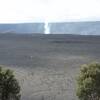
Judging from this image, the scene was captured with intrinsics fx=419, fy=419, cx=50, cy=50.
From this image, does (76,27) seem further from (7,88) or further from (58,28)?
(7,88)

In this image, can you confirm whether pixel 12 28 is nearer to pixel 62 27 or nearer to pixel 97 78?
pixel 62 27

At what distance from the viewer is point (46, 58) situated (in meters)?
31.7

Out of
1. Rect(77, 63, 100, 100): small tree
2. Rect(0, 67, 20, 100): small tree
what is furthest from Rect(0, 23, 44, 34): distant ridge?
Rect(0, 67, 20, 100): small tree

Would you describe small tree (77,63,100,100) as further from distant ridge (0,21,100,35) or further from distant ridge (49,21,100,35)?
distant ridge (0,21,100,35)

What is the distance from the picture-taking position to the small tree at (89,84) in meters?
10.7

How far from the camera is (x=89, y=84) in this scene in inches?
421

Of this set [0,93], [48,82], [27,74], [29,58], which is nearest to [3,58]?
[29,58]

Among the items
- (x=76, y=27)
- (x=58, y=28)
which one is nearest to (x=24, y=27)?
(x=58, y=28)

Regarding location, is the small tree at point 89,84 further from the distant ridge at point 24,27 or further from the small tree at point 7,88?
the distant ridge at point 24,27

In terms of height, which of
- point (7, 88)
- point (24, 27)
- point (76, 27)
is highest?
point (24, 27)

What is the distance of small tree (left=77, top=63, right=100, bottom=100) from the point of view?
1073cm

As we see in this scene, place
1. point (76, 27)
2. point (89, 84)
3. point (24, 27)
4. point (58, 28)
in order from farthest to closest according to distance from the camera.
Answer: point (58, 28), point (24, 27), point (76, 27), point (89, 84)

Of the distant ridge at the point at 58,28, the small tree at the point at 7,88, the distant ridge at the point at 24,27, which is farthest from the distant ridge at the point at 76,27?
the small tree at the point at 7,88

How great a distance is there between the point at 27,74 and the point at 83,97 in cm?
1193
